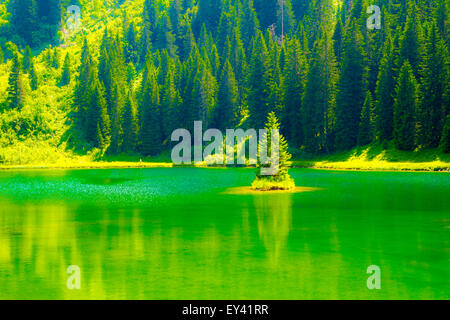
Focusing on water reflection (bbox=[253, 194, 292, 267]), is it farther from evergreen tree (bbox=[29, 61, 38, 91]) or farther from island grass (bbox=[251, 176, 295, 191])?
evergreen tree (bbox=[29, 61, 38, 91])

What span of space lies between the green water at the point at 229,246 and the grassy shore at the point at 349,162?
130ft

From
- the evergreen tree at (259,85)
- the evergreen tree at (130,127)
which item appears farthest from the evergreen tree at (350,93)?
the evergreen tree at (130,127)

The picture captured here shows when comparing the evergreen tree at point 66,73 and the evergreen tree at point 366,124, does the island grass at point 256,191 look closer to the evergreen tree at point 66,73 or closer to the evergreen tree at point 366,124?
the evergreen tree at point 366,124

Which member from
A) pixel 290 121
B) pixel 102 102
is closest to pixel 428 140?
pixel 290 121

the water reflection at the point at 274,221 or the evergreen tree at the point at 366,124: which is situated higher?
the evergreen tree at the point at 366,124

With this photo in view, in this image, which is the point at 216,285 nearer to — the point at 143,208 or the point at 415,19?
the point at 143,208

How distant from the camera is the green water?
20219mm

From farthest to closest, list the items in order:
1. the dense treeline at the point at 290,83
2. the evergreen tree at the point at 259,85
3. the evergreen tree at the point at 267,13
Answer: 1. the evergreen tree at the point at 267,13
2. the evergreen tree at the point at 259,85
3. the dense treeline at the point at 290,83

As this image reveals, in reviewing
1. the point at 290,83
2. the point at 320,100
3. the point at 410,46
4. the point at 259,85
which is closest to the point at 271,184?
the point at 410,46

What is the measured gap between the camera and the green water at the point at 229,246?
2022 centimetres

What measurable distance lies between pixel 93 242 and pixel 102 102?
424 ft

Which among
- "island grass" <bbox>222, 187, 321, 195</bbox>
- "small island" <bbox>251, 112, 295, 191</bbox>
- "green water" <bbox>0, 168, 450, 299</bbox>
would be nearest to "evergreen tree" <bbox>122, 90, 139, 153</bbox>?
"island grass" <bbox>222, 187, 321, 195</bbox>

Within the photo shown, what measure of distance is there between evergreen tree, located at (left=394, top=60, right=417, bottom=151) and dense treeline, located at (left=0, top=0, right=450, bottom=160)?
19 centimetres

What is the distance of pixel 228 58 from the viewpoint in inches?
6211
